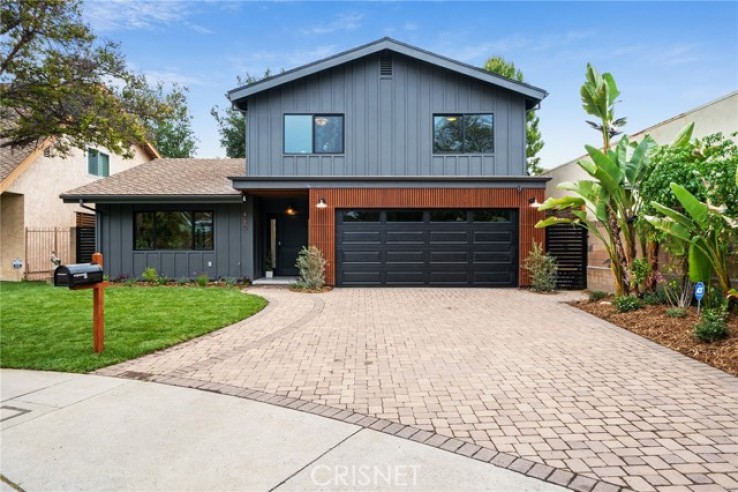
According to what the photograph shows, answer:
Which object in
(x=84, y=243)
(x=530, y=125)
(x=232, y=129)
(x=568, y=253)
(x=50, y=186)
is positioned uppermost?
(x=232, y=129)

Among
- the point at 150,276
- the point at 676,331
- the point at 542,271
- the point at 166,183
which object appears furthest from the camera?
the point at 166,183

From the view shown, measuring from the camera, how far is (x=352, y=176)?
41.9 ft

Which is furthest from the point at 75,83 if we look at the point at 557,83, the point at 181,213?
the point at 557,83

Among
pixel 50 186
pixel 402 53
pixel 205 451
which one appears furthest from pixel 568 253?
pixel 50 186

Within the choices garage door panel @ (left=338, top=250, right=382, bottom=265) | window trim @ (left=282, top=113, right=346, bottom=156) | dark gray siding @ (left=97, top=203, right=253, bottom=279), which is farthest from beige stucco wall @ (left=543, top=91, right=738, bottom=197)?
dark gray siding @ (left=97, top=203, right=253, bottom=279)

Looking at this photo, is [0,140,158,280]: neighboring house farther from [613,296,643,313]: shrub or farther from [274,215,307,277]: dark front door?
[613,296,643,313]: shrub

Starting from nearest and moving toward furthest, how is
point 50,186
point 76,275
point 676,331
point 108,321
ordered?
point 76,275 < point 676,331 < point 108,321 < point 50,186

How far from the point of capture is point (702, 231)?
640 cm

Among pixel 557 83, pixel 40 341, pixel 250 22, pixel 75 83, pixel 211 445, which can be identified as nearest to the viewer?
pixel 211 445

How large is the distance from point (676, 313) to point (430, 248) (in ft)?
21.8

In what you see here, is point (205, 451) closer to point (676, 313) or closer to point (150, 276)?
point (676, 313)

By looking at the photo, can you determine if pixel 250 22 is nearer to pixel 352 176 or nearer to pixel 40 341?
pixel 352 176

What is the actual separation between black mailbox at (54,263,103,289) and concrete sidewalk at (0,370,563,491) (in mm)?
1490

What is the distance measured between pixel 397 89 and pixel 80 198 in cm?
1046
